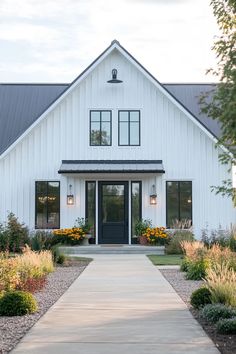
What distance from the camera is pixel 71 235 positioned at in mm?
27703

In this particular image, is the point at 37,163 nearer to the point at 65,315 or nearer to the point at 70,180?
the point at 70,180

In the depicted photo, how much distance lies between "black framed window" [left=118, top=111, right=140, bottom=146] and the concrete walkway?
14.0 m

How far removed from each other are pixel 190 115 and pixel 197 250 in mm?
11847

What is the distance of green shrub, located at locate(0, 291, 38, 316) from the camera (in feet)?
35.4

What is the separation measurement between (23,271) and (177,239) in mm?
13355

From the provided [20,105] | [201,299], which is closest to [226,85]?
[201,299]

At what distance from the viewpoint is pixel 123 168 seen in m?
28.0

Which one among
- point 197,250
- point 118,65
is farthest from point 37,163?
point 197,250

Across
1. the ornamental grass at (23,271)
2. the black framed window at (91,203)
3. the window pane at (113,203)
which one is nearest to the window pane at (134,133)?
the window pane at (113,203)

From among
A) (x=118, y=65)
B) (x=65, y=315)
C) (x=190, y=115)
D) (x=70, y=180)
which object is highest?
(x=118, y=65)

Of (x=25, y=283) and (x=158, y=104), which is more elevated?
Result: (x=158, y=104)

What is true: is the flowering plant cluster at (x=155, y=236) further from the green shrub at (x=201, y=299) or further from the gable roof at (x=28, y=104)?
the green shrub at (x=201, y=299)

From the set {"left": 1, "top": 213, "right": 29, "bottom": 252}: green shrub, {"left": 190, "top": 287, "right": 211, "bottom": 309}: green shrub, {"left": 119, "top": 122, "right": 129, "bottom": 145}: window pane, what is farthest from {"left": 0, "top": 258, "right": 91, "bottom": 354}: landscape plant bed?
{"left": 119, "top": 122, "right": 129, "bottom": 145}: window pane

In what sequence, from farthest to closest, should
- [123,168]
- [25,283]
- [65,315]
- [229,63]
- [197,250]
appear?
[123,168] < [197,250] < [25,283] < [65,315] < [229,63]
